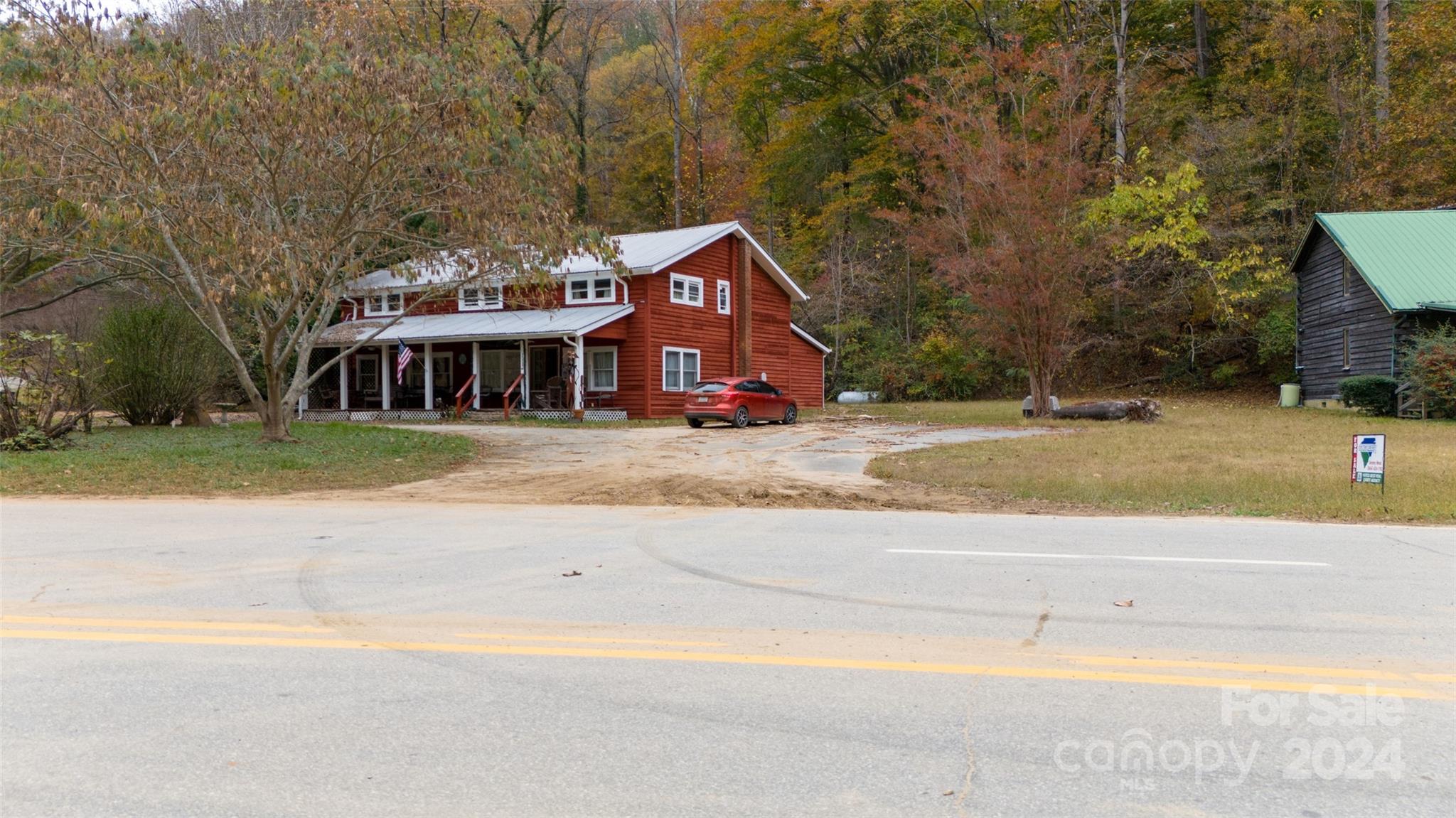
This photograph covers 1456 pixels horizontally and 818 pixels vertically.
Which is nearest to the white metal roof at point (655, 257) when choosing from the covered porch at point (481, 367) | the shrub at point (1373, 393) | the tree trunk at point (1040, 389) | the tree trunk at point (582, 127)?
the covered porch at point (481, 367)

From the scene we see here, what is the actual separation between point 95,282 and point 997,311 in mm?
24830

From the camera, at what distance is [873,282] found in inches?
2024

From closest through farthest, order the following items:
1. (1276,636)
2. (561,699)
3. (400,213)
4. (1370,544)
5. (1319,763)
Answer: (1319,763), (561,699), (1276,636), (1370,544), (400,213)

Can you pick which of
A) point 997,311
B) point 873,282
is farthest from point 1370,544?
point 873,282

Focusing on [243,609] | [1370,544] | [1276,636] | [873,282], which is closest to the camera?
[1276,636]

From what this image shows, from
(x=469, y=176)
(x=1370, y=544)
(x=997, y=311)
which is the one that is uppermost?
(x=469, y=176)

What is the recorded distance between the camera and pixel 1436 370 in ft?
88.3

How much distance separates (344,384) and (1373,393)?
114 feet

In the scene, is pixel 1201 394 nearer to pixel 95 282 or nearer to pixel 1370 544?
pixel 1370 544

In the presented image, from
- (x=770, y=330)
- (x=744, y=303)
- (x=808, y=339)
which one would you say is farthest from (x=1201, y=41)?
(x=744, y=303)

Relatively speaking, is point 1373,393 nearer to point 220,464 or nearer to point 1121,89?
point 1121,89

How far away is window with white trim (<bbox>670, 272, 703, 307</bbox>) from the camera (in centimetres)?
3591

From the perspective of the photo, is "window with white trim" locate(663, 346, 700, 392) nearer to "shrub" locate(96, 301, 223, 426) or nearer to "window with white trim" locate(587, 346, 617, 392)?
"window with white trim" locate(587, 346, 617, 392)

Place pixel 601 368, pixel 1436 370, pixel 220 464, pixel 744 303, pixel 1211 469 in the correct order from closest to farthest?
pixel 1211 469 < pixel 220 464 < pixel 1436 370 < pixel 601 368 < pixel 744 303
